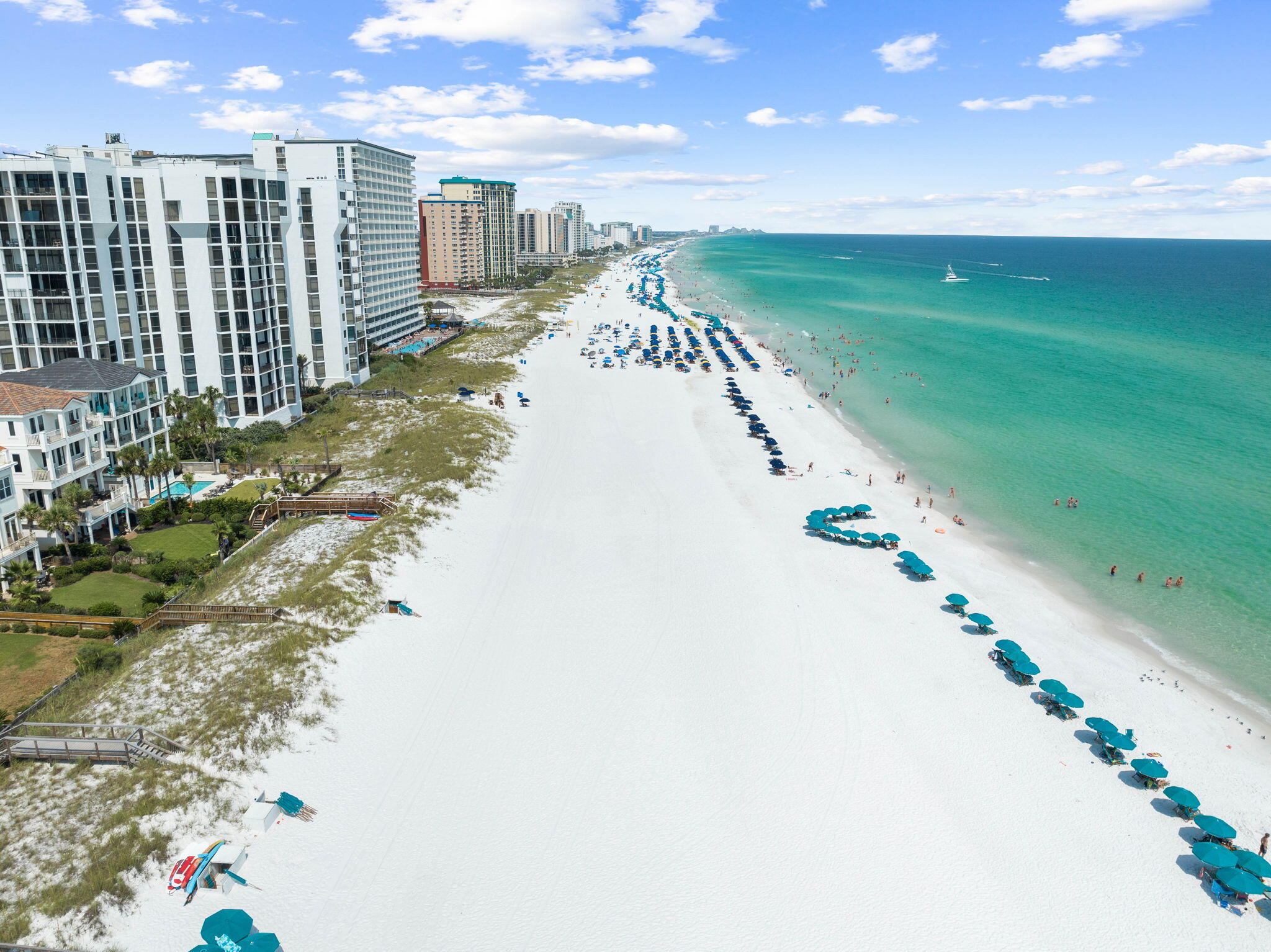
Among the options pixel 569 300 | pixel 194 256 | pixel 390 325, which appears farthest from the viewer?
pixel 569 300

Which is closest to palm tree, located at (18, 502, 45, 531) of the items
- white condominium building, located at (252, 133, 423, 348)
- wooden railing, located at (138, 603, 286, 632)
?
wooden railing, located at (138, 603, 286, 632)

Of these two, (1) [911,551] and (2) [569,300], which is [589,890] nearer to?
(1) [911,551]

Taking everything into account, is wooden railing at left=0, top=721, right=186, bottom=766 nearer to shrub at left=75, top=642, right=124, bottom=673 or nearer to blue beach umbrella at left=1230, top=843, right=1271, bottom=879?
shrub at left=75, top=642, right=124, bottom=673

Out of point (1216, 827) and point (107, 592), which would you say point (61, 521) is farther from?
point (1216, 827)

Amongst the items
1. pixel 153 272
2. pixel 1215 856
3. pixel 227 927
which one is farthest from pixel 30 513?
pixel 1215 856

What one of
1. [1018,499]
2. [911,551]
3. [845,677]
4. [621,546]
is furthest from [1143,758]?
[1018,499]

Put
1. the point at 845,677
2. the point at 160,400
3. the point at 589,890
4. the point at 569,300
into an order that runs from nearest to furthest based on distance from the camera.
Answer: the point at 589,890 → the point at 845,677 → the point at 160,400 → the point at 569,300

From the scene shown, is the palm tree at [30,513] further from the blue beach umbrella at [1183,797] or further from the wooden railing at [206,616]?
the blue beach umbrella at [1183,797]

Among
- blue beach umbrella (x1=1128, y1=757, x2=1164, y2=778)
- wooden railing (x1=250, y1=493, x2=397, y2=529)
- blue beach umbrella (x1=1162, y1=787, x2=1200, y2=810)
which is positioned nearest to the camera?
blue beach umbrella (x1=1162, y1=787, x2=1200, y2=810)
